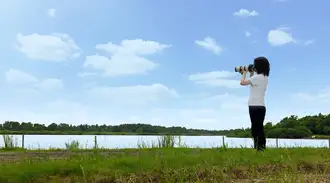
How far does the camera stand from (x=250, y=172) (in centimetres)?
587

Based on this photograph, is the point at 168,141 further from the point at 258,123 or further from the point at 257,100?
the point at 257,100

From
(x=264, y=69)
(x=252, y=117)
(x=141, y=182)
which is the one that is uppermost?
(x=264, y=69)

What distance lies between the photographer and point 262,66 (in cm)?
829

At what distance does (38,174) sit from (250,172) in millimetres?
3002

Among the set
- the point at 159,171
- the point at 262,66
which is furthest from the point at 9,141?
the point at 159,171

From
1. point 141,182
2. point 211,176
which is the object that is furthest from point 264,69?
point 141,182

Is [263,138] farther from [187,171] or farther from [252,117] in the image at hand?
[187,171]

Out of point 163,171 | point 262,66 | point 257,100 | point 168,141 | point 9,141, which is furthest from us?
point 9,141

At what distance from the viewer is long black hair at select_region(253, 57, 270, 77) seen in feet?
27.1

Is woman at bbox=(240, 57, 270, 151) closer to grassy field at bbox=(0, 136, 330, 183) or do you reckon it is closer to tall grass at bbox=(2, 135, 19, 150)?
grassy field at bbox=(0, 136, 330, 183)

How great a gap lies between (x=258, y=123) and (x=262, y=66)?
3.97 feet

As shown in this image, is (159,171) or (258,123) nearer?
(159,171)

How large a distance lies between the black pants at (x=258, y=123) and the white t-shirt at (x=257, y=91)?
11 centimetres

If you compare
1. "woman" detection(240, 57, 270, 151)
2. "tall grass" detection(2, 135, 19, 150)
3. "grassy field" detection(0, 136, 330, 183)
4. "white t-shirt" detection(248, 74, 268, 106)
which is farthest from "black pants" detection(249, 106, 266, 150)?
"tall grass" detection(2, 135, 19, 150)
